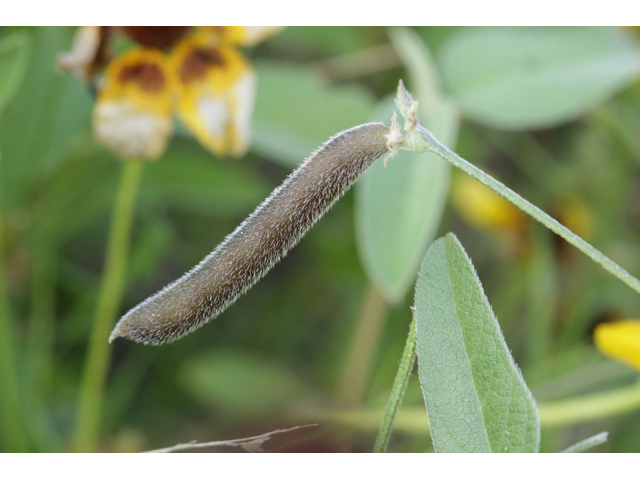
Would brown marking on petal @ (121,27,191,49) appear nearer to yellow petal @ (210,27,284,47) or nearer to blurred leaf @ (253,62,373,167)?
yellow petal @ (210,27,284,47)

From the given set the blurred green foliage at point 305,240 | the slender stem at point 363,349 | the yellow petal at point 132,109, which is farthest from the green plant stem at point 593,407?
the yellow petal at point 132,109

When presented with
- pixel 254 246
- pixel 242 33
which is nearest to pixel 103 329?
pixel 242 33

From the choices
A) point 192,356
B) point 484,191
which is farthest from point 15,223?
point 484,191

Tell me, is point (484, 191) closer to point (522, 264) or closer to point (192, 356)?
point (522, 264)

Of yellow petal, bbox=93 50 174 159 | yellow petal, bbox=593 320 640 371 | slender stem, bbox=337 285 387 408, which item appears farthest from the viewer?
slender stem, bbox=337 285 387 408

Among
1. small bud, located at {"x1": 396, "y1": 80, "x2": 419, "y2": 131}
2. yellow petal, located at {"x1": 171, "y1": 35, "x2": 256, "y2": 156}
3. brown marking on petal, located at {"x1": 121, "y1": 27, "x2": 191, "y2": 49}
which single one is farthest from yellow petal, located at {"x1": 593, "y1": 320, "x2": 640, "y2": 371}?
brown marking on petal, located at {"x1": 121, "y1": 27, "x2": 191, "y2": 49}

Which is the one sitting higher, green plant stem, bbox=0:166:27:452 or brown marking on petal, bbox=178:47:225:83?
brown marking on petal, bbox=178:47:225:83
